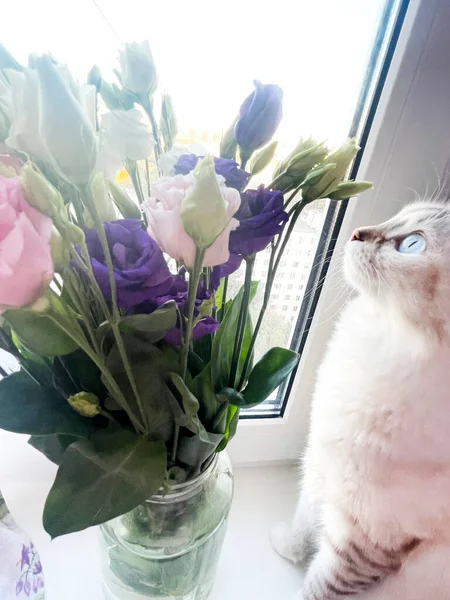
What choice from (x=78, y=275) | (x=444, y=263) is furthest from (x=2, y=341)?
(x=444, y=263)

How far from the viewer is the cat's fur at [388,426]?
549 mm

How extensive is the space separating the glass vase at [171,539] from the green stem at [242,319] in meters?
0.11

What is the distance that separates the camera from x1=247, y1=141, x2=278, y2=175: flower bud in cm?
40

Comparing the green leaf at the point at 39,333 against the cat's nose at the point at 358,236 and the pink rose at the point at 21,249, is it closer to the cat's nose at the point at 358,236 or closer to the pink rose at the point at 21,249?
the pink rose at the point at 21,249

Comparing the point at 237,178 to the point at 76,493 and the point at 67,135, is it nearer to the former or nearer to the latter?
the point at 67,135

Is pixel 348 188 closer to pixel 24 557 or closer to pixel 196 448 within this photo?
pixel 196 448

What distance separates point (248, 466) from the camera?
903 millimetres

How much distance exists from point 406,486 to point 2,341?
48 cm

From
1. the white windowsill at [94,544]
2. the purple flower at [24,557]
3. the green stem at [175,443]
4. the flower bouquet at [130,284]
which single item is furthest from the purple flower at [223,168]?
the white windowsill at [94,544]

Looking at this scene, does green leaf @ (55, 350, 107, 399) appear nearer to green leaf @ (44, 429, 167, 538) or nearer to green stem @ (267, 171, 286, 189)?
green leaf @ (44, 429, 167, 538)

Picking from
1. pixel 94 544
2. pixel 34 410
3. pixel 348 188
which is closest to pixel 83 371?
pixel 34 410

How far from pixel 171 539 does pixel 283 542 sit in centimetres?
35

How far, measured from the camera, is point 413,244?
0.57m

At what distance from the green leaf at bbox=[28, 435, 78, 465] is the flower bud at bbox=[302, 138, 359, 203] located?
0.29 metres
